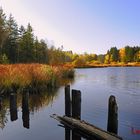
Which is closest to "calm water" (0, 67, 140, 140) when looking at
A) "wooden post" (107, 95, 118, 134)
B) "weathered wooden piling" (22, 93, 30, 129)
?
"weathered wooden piling" (22, 93, 30, 129)

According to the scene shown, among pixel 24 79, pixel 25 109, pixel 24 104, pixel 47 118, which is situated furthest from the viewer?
pixel 24 79

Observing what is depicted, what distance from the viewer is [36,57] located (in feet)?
247

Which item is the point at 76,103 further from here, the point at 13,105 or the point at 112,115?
the point at 13,105

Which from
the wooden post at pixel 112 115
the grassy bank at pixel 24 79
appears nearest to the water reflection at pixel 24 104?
the grassy bank at pixel 24 79

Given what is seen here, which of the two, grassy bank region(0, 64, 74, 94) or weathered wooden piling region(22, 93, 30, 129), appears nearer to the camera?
weathered wooden piling region(22, 93, 30, 129)

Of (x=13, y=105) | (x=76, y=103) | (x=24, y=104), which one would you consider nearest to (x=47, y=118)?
(x=24, y=104)

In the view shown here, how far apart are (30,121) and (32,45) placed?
190ft

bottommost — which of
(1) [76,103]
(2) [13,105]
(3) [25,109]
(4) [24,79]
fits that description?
(3) [25,109]

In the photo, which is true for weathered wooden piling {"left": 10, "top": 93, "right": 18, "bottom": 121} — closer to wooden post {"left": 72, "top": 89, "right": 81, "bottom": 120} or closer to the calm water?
the calm water

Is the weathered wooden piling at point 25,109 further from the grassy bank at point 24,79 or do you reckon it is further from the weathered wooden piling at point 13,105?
the grassy bank at point 24,79

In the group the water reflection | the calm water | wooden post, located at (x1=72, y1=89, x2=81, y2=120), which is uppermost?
wooden post, located at (x1=72, y1=89, x2=81, y2=120)

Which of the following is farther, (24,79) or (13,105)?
(24,79)

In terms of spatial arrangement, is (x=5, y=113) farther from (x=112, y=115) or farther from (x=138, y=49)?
(x=138, y=49)

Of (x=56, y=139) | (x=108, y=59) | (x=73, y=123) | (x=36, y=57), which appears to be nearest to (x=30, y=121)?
(x=56, y=139)
